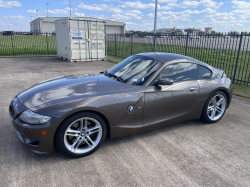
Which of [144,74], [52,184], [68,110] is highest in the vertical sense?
[144,74]

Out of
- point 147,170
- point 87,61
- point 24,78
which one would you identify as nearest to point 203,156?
point 147,170

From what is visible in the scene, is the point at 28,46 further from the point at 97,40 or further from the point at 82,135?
the point at 82,135

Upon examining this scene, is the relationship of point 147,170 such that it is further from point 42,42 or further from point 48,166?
point 42,42

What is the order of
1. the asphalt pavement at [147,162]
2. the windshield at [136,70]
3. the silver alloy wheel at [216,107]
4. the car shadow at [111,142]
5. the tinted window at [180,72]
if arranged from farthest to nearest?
1. the silver alloy wheel at [216,107]
2. the tinted window at [180,72]
3. the windshield at [136,70]
4. the car shadow at [111,142]
5. the asphalt pavement at [147,162]

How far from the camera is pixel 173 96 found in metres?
3.64

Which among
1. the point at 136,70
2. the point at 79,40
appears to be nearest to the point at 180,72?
the point at 136,70

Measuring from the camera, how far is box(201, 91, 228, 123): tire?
166 inches

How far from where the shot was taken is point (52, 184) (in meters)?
2.49

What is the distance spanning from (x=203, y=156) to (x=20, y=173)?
2.70 meters

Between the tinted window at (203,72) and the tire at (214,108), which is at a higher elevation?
the tinted window at (203,72)

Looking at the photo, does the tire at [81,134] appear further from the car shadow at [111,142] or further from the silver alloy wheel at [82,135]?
the car shadow at [111,142]

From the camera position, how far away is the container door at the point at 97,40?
13.0m

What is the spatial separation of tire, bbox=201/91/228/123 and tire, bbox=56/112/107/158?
7.59 feet

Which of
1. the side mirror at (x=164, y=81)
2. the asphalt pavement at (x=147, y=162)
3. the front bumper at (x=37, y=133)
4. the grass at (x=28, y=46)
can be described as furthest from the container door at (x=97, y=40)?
the front bumper at (x=37, y=133)
